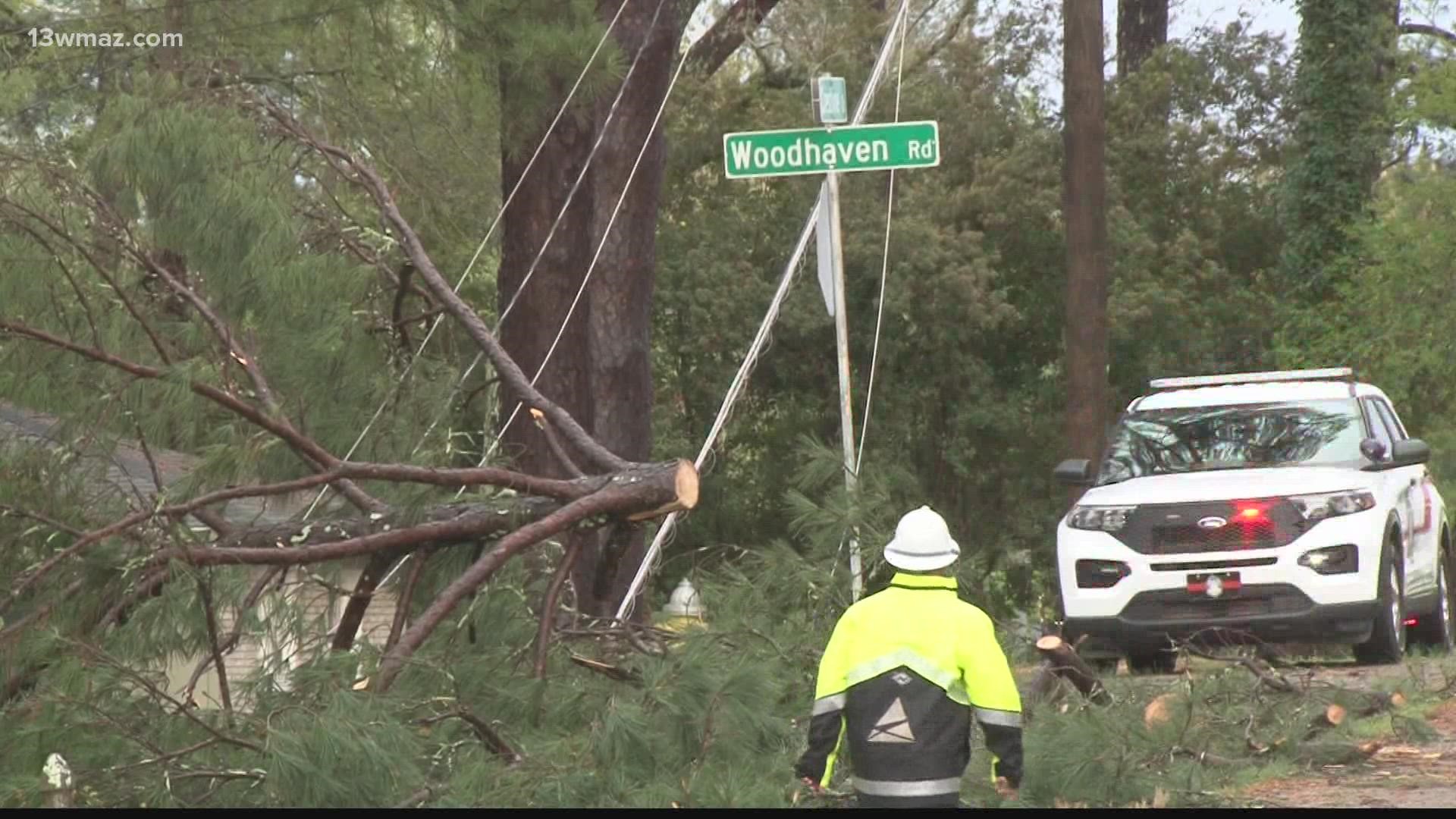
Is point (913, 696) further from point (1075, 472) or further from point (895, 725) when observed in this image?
point (1075, 472)

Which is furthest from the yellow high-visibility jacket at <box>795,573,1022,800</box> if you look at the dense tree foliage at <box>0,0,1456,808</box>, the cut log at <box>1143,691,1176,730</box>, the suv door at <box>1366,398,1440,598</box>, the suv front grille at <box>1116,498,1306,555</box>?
the suv door at <box>1366,398,1440,598</box>

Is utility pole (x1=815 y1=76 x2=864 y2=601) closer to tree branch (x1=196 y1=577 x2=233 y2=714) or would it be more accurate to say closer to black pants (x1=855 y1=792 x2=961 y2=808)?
tree branch (x1=196 y1=577 x2=233 y2=714)

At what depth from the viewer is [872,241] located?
110 feet

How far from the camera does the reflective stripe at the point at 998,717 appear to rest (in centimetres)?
662

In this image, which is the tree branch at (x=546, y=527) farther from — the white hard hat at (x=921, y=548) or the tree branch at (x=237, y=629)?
the white hard hat at (x=921, y=548)

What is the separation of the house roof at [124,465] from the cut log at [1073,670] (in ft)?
10.3

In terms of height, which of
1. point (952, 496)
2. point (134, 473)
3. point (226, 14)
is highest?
point (226, 14)

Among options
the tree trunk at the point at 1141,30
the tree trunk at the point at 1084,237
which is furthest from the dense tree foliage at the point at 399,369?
the tree trunk at the point at 1141,30

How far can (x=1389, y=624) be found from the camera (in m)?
13.2

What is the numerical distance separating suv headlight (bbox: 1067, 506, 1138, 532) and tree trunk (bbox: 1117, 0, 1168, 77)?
24889 millimetres

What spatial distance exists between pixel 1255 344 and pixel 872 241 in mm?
6299

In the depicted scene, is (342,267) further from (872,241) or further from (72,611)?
(872,241)

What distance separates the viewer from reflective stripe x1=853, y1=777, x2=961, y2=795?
260 inches

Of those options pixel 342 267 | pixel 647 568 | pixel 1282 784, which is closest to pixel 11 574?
pixel 342 267
